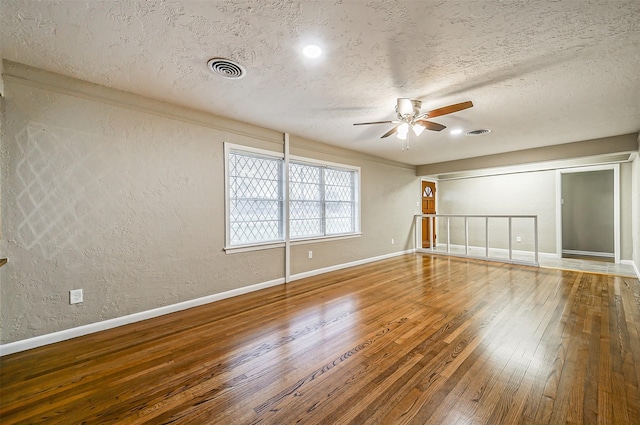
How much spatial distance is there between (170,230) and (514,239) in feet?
24.8

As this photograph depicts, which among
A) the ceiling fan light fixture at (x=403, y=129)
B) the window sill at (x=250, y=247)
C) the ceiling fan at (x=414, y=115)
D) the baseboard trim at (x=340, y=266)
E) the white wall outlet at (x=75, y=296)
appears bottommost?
the baseboard trim at (x=340, y=266)

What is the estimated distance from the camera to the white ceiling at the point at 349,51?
1595 millimetres

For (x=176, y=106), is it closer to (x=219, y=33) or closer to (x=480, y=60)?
(x=219, y=33)

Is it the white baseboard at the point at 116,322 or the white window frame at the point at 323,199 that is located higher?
the white window frame at the point at 323,199

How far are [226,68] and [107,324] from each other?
2691 mm

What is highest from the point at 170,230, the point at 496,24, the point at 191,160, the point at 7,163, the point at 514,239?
the point at 496,24

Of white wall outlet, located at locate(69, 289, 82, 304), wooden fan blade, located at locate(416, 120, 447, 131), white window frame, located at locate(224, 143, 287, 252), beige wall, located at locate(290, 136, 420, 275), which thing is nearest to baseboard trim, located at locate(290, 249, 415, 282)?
beige wall, located at locate(290, 136, 420, 275)

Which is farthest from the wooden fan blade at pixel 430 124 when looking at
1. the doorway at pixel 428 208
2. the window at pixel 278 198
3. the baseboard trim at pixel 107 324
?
the doorway at pixel 428 208

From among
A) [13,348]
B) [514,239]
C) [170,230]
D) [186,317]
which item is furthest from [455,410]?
[514,239]

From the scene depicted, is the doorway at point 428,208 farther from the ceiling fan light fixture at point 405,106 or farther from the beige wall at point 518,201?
the ceiling fan light fixture at point 405,106

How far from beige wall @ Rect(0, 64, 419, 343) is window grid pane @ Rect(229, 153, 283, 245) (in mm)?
213

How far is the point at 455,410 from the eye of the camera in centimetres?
147

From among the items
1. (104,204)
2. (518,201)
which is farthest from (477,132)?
(104,204)

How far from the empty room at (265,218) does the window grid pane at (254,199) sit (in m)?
0.04
